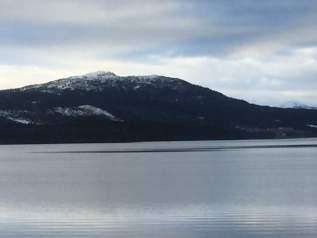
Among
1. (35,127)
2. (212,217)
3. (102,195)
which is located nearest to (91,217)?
(212,217)

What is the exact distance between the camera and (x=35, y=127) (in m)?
192

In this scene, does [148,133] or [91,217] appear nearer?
[91,217]

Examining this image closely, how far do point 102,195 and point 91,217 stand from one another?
36.8ft

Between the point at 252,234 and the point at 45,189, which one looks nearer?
the point at 252,234

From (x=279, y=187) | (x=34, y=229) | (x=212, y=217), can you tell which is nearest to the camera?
(x=34, y=229)

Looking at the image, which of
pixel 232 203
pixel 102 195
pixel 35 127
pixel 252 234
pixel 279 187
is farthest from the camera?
pixel 35 127

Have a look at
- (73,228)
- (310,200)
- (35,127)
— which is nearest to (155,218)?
(73,228)

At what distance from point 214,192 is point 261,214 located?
12.0m

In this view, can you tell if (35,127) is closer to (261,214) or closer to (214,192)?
(214,192)

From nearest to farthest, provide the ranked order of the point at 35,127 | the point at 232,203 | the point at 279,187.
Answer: the point at 232,203 < the point at 279,187 < the point at 35,127

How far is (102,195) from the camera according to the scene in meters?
42.2

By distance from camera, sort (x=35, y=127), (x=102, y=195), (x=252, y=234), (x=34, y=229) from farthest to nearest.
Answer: (x=35, y=127)
(x=102, y=195)
(x=34, y=229)
(x=252, y=234)

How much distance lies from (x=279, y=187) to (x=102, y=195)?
11.7 metres

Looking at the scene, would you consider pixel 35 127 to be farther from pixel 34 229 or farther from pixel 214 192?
pixel 34 229
